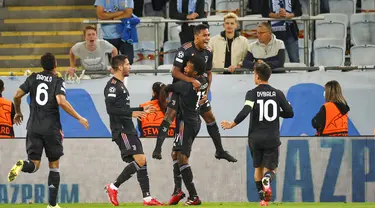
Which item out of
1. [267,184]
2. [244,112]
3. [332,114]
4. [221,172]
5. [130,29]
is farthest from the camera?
[130,29]

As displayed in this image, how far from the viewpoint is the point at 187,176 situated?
664 inches

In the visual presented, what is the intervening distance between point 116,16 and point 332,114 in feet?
15.7

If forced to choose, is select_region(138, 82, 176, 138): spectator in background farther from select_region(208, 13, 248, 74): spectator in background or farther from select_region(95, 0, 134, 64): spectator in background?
select_region(95, 0, 134, 64): spectator in background

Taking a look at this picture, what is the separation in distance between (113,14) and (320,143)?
5148 mm

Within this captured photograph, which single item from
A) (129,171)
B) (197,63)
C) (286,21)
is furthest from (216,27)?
(129,171)

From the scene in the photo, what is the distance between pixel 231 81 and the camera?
20.9m

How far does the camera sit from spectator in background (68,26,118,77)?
2109 cm

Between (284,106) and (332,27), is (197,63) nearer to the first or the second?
(284,106)

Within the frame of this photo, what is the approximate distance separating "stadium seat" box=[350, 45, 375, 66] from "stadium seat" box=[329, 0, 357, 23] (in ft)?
5.96

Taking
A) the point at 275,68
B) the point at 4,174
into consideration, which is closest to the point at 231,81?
the point at 275,68

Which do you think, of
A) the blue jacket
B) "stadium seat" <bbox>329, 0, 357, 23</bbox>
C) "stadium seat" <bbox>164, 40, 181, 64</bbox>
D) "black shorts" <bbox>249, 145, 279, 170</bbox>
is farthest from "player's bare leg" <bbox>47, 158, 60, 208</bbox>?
"stadium seat" <bbox>329, 0, 357, 23</bbox>

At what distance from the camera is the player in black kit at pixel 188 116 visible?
55.4ft

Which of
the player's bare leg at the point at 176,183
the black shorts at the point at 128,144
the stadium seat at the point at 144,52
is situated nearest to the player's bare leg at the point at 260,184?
the player's bare leg at the point at 176,183

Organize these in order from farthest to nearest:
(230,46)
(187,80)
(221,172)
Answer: (230,46) < (221,172) < (187,80)
